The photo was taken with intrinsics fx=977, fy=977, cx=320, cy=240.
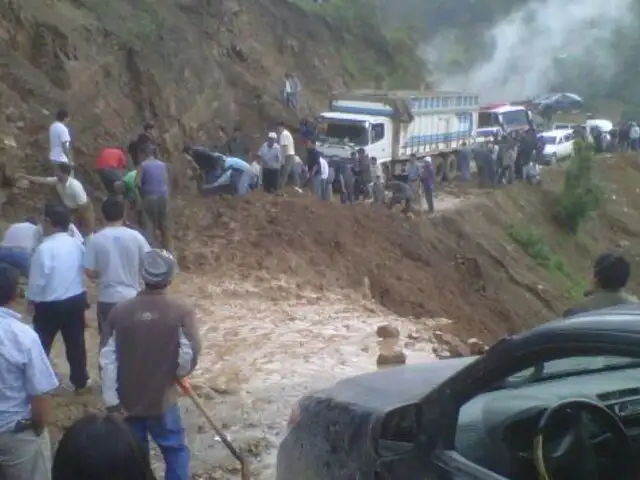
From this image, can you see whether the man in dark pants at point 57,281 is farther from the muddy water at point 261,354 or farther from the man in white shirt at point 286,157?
the man in white shirt at point 286,157

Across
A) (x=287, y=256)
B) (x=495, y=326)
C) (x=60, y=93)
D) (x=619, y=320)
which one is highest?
(x=60, y=93)

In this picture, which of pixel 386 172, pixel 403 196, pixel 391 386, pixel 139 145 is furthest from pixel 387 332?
pixel 386 172

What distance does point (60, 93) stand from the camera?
1789 cm

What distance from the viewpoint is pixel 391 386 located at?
13.6 ft

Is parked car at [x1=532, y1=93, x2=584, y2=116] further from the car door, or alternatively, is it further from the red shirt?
the car door

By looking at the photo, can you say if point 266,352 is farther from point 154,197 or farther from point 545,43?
point 545,43

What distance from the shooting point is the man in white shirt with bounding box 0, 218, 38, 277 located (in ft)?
25.3

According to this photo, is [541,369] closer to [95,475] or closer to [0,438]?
[95,475]

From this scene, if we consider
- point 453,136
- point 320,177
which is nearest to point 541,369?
point 320,177

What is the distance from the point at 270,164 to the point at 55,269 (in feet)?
43.3

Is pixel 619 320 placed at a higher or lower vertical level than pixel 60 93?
lower

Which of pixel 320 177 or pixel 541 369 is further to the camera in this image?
pixel 320 177

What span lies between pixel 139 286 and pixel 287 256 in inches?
311

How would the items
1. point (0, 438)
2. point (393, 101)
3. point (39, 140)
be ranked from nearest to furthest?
point (0, 438) < point (39, 140) < point (393, 101)
